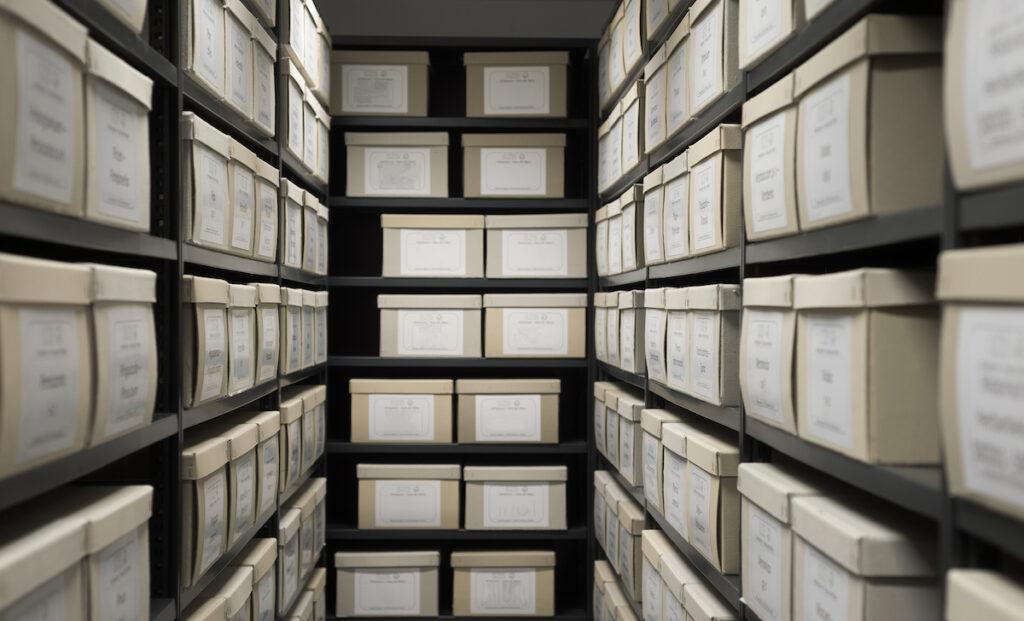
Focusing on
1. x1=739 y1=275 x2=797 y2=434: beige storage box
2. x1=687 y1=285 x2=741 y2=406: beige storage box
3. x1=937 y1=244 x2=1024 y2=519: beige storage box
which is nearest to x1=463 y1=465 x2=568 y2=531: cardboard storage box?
x1=687 y1=285 x2=741 y2=406: beige storage box

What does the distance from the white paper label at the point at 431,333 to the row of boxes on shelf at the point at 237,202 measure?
2.03 ft

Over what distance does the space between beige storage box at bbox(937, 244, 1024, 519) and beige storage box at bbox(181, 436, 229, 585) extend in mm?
1223

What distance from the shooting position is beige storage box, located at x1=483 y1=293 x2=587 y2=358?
9.93ft

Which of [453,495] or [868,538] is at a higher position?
[868,538]

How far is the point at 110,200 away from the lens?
1.12m

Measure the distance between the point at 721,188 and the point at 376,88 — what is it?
1888 mm

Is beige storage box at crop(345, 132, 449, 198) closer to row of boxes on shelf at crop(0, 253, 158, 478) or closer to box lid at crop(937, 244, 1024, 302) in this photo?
row of boxes on shelf at crop(0, 253, 158, 478)

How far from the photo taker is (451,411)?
3035 millimetres

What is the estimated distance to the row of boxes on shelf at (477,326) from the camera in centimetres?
303

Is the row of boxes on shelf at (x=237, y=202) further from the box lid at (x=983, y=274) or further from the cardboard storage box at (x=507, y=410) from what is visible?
the box lid at (x=983, y=274)

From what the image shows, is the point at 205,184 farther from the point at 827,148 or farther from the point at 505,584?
the point at 505,584

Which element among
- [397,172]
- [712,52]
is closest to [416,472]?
[397,172]

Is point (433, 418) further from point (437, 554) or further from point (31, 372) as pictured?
point (31, 372)

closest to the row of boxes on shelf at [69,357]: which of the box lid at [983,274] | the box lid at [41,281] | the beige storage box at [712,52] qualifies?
the box lid at [41,281]
